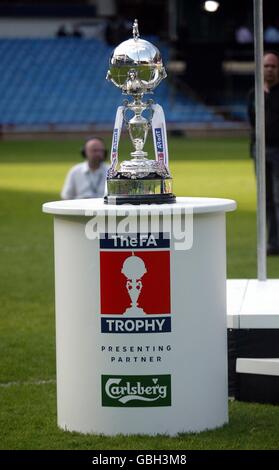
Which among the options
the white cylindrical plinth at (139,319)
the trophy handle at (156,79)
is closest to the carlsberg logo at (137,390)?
the white cylindrical plinth at (139,319)

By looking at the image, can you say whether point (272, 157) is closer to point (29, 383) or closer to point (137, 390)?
Answer: point (29, 383)

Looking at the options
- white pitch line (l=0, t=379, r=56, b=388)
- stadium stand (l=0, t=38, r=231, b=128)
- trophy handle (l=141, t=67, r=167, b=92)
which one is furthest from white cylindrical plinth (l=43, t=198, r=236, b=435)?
stadium stand (l=0, t=38, r=231, b=128)

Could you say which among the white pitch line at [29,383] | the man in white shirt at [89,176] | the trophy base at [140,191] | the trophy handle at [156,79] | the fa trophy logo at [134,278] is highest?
the trophy handle at [156,79]

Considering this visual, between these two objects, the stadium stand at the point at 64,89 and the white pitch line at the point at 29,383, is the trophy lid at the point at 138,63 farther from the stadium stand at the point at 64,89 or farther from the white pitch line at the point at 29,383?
the stadium stand at the point at 64,89

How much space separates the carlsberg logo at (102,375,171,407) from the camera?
558 cm

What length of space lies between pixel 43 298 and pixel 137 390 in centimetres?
480

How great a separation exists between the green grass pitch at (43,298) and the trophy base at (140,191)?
3.53 feet

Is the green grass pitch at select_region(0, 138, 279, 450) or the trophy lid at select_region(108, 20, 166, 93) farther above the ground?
the trophy lid at select_region(108, 20, 166, 93)

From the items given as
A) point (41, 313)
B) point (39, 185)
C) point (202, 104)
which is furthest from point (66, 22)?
point (41, 313)

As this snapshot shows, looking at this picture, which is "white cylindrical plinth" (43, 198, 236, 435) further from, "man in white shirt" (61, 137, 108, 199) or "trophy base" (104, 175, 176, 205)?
"man in white shirt" (61, 137, 108, 199)

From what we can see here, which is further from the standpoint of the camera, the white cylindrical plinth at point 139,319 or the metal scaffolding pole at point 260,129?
the metal scaffolding pole at point 260,129

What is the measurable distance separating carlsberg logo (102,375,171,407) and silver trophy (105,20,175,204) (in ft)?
2.64

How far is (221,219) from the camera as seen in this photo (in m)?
5.79

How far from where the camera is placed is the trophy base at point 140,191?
574cm
